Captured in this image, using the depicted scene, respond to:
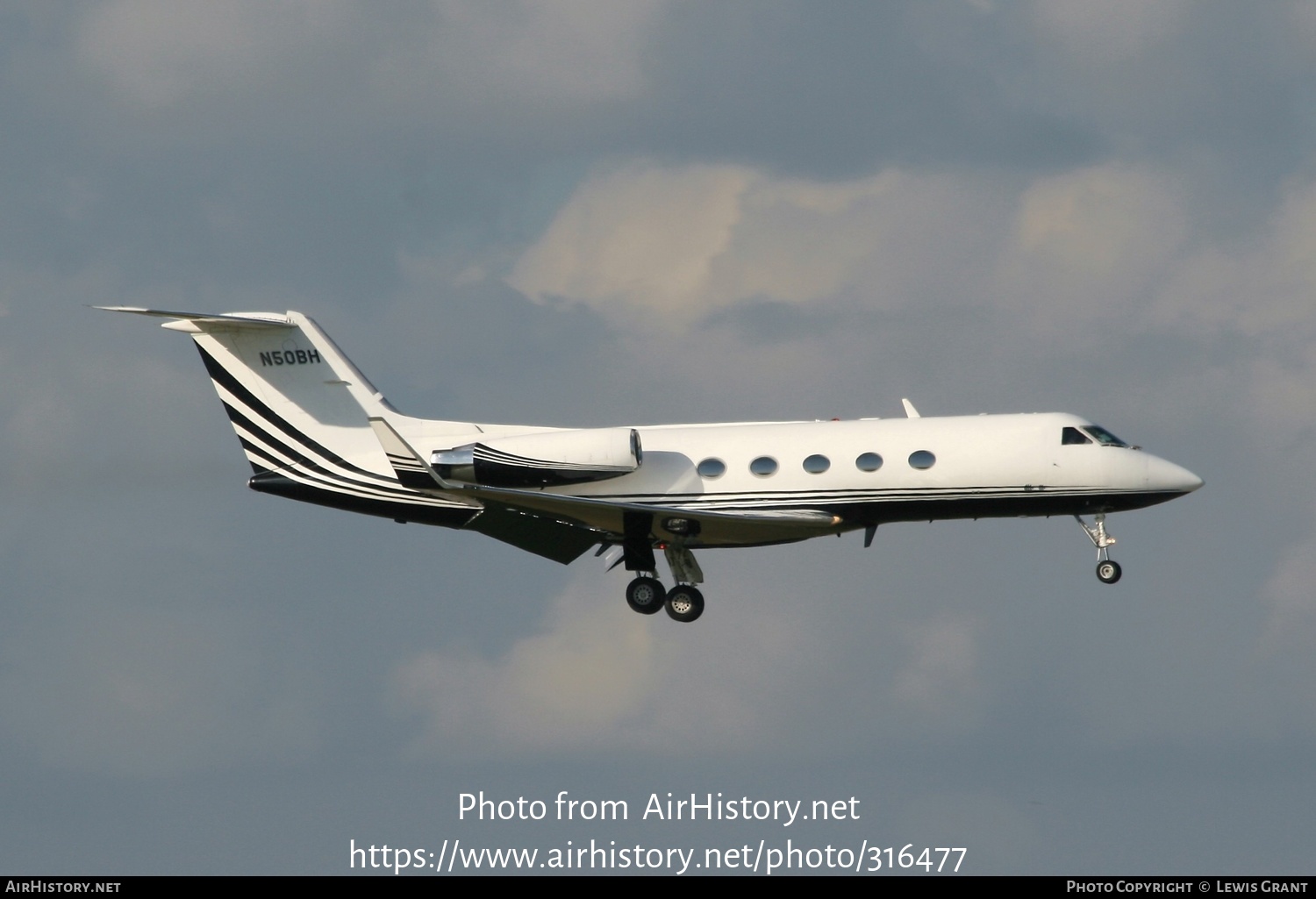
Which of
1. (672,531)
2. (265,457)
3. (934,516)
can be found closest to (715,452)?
(672,531)

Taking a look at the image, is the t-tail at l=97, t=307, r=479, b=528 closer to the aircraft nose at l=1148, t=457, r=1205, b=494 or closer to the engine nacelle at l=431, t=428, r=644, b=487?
the engine nacelle at l=431, t=428, r=644, b=487

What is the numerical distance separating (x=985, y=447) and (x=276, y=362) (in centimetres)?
1278

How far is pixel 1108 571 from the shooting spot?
29.8 metres

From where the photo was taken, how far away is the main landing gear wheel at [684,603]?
3058 centimetres

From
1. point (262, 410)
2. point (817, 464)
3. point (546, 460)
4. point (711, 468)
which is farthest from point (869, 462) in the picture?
point (262, 410)

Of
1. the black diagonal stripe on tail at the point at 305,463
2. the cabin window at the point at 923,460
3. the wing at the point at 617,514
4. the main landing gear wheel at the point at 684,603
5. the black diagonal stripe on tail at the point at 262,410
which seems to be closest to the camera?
the wing at the point at 617,514

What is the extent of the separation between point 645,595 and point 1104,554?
26.2ft

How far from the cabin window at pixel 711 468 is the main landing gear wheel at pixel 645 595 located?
A: 2366mm

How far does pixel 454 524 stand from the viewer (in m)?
31.0

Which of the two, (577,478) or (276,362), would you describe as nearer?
(577,478)

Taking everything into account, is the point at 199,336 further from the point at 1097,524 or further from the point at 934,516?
the point at 1097,524

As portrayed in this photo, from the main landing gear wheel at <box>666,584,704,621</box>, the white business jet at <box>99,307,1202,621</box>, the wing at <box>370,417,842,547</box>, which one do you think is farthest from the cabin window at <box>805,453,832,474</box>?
the main landing gear wheel at <box>666,584,704,621</box>

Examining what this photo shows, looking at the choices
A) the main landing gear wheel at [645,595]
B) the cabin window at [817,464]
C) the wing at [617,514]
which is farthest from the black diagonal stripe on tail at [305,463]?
the cabin window at [817,464]

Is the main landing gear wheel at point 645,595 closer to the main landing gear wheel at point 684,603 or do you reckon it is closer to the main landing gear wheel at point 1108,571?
the main landing gear wheel at point 684,603
